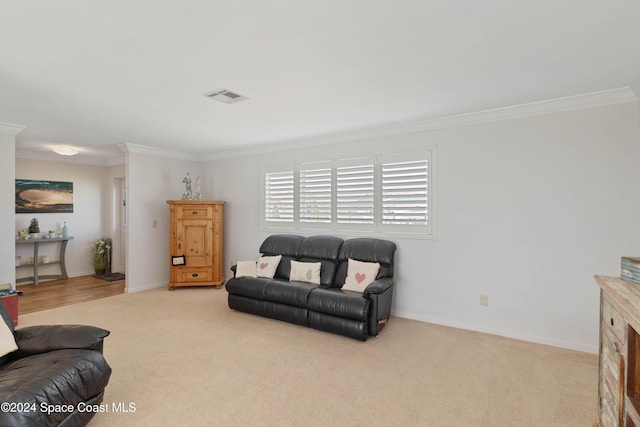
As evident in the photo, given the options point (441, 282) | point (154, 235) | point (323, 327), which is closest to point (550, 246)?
point (441, 282)

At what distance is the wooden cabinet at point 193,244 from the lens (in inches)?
215

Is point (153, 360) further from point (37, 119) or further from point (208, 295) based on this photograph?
point (37, 119)

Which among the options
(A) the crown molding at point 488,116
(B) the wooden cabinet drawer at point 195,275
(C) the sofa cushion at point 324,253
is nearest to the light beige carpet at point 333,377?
(C) the sofa cushion at point 324,253

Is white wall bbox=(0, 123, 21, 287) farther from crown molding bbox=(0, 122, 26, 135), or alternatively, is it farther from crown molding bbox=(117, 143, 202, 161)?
crown molding bbox=(117, 143, 202, 161)

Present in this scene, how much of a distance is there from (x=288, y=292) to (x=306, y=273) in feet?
1.64

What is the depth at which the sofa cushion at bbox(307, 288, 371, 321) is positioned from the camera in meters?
3.29

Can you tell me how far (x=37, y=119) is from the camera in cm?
380

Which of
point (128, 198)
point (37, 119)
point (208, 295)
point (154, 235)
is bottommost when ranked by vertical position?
point (208, 295)

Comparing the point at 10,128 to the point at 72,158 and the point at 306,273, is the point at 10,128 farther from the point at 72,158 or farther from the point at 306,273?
the point at 306,273

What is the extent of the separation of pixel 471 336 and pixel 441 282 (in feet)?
2.14

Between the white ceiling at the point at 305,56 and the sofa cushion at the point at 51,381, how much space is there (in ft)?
6.44

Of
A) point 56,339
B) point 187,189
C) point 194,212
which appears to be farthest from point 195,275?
point 56,339

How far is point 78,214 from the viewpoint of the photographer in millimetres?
6648

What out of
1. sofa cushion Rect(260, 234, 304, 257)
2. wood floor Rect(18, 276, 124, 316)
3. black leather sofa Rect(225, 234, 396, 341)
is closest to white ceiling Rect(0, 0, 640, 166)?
black leather sofa Rect(225, 234, 396, 341)
